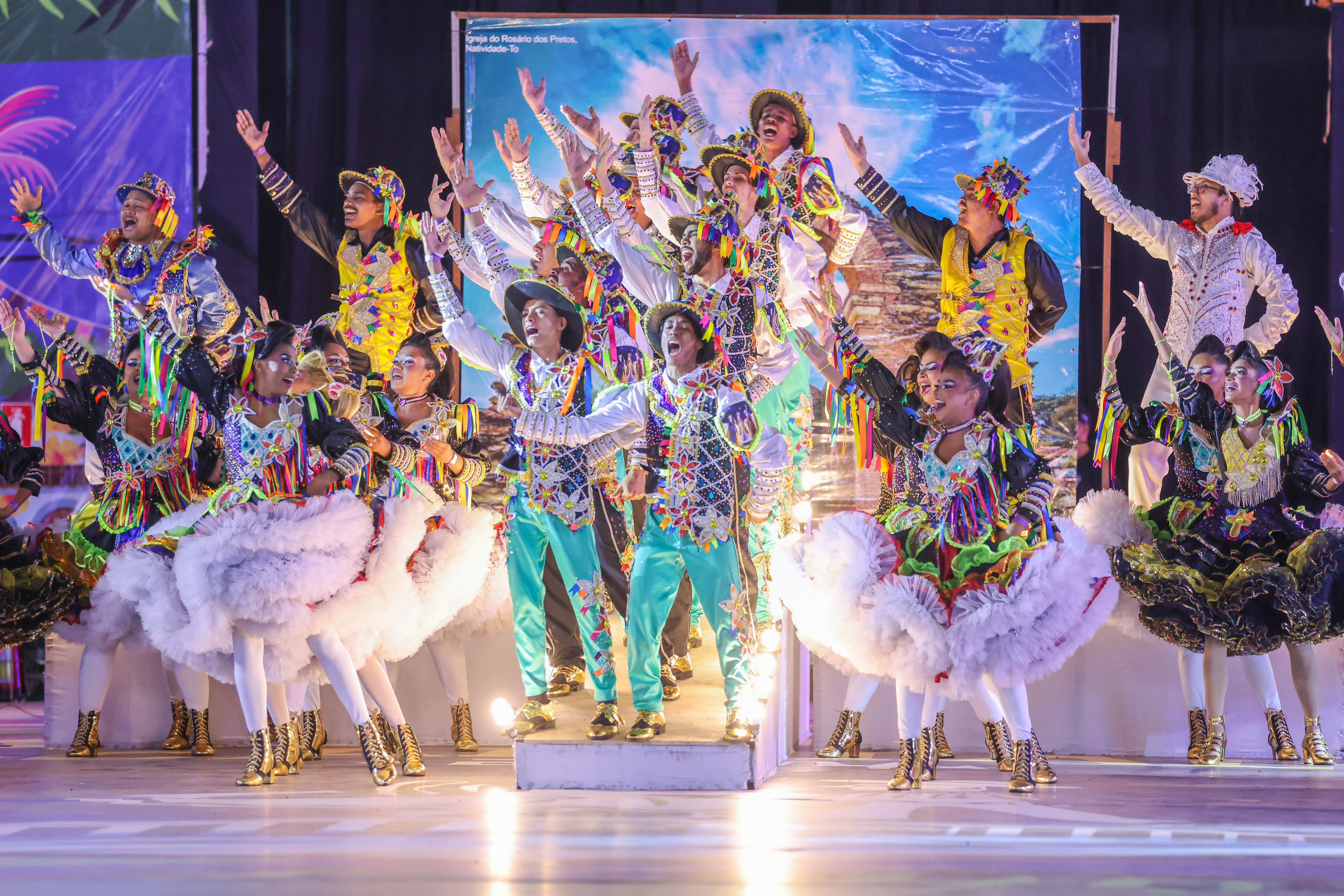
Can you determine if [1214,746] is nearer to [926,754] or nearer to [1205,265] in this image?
[926,754]

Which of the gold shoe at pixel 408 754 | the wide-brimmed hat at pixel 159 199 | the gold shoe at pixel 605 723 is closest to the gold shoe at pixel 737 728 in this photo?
the gold shoe at pixel 605 723

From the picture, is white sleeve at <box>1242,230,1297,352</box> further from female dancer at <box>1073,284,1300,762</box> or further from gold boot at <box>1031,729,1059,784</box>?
gold boot at <box>1031,729,1059,784</box>

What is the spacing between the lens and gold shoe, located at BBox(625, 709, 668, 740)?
502 centimetres

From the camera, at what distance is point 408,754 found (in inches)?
217

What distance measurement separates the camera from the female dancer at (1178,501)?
5777mm

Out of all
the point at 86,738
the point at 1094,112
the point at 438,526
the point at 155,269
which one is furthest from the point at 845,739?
the point at 155,269

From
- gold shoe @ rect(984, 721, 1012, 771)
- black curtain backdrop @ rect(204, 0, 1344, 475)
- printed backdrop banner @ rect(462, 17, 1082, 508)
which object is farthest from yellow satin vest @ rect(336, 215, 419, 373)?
gold shoe @ rect(984, 721, 1012, 771)

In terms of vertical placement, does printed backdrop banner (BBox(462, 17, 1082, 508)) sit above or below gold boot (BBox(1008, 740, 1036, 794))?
above

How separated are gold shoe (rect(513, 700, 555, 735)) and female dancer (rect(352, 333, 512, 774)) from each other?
565 mm

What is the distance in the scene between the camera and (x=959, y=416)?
5078 mm

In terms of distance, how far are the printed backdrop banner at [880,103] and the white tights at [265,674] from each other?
2516mm

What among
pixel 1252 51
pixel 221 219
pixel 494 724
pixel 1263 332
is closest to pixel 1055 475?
pixel 1263 332

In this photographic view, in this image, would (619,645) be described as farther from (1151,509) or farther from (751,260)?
(1151,509)

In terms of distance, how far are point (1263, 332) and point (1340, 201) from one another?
116cm
